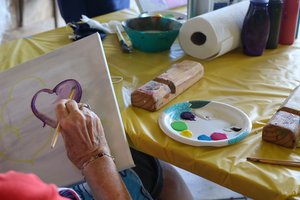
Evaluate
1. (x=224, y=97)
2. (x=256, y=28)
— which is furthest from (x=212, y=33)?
(x=224, y=97)

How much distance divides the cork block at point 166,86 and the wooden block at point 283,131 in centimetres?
26

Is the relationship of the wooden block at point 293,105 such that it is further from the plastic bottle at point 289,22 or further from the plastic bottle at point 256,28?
the plastic bottle at point 289,22

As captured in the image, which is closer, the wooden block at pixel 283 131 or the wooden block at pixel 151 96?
the wooden block at pixel 283 131

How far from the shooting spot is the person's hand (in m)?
0.79

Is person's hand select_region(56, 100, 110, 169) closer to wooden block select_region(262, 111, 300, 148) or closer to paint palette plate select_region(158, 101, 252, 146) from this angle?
paint palette plate select_region(158, 101, 252, 146)

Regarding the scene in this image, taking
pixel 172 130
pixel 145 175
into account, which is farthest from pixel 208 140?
pixel 145 175

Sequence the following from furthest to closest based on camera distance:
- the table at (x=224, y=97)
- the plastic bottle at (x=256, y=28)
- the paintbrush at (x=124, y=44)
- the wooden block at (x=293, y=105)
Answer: the paintbrush at (x=124, y=44), the plastic bottle at (x=256, y=28), the wooden block at (x=293, y=105), the table at (x=224, y=97)

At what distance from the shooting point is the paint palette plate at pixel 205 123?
799 millimetres

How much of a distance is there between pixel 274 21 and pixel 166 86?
19.9 inches

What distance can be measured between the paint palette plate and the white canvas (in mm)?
121

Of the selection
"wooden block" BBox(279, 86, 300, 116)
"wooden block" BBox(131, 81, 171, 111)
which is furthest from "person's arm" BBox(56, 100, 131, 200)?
"wooden block" BBox(279, 86, 300, 116)

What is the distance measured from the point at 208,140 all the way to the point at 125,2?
159 cm

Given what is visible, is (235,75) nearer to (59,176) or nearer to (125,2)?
(59,176)

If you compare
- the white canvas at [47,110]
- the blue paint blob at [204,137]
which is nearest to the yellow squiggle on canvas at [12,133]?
the white canvas at [47,110]
